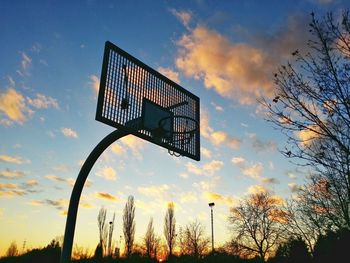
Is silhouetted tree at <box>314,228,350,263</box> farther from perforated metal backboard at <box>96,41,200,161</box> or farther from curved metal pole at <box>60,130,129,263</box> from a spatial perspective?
curved metal pole at <box>60,130,129,263</box>

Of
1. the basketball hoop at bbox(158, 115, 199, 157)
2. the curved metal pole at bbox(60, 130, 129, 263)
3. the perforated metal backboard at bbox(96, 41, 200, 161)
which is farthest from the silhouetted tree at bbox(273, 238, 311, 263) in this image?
the curved metal pole at bbox(60, 130, 129, 263)

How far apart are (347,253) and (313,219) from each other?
9416mm

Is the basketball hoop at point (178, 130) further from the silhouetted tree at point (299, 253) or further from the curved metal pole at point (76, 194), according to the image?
the silhouetted tree at point (299, 253)

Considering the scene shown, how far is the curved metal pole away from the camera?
639 cm

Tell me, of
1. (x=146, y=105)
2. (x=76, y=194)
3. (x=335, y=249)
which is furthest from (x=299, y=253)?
(x=76, y=194)

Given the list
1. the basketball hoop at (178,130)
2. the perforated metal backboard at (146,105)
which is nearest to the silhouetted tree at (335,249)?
the perforated metal backboard at (146,105)

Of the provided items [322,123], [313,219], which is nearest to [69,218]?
[322,123]

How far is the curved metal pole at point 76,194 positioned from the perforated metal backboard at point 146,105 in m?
0.44

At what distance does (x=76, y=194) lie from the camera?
6.70 m

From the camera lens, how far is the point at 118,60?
717 cm

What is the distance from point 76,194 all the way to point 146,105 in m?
2.48

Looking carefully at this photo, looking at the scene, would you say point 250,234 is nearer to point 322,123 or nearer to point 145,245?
point 145,245

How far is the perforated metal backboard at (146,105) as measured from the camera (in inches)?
265

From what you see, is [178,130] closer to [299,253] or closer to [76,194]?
[76,194]
